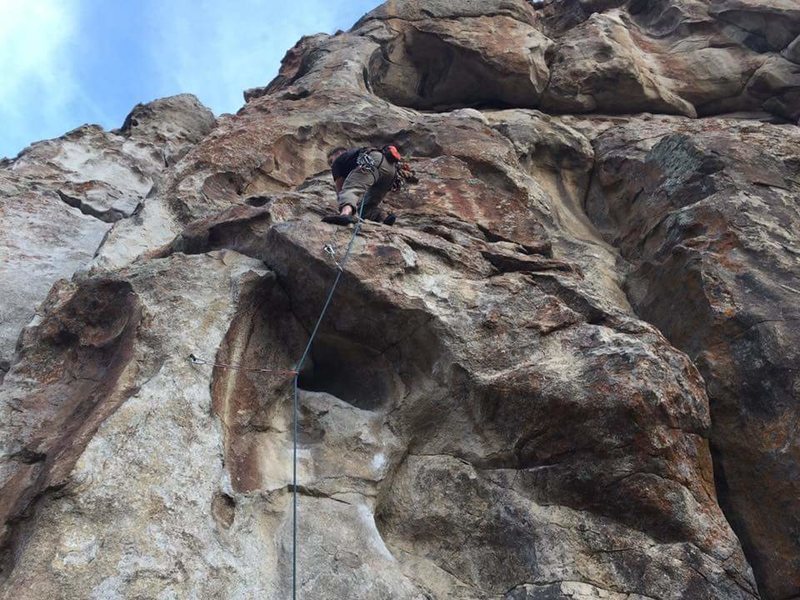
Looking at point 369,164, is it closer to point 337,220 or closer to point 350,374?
point 337,220

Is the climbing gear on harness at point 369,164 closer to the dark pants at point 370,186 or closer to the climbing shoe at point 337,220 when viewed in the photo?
the dark pants at point 370,186

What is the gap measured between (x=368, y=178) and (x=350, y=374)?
8.65ft

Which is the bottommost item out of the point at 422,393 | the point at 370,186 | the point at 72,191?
the point at 422,393

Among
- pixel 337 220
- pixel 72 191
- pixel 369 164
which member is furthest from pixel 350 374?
pixel 72 191

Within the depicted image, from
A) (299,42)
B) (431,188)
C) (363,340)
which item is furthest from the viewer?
(299,42)

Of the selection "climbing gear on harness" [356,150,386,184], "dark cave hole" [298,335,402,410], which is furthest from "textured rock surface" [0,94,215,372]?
"climbing gear on harness" [356,150,386,184]

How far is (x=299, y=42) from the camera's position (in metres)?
19.5

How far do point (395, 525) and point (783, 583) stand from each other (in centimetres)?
329

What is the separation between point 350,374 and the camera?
7.07m

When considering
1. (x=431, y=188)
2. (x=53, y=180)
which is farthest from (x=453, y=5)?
(x=53, y=180)

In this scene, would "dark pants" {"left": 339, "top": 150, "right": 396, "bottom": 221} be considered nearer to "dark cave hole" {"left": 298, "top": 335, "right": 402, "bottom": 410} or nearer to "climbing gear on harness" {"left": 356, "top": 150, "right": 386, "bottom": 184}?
"climbing gear on harness" {"left": 356, "top": 150, "right": 386, "bottom": 184}

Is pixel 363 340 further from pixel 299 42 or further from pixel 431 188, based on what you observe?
pixel 299 42

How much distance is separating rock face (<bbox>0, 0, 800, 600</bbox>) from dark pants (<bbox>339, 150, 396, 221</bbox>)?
46cm

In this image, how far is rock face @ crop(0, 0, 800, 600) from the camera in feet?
16.3
